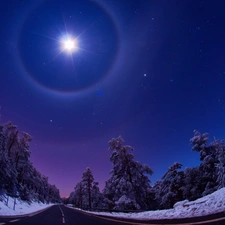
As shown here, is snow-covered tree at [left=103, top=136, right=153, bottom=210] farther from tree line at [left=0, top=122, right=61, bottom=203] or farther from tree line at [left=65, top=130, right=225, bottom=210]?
tree line at [left=0, top=122, right=61, bottom=203]

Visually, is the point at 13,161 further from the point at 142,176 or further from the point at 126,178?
the point at 142,176

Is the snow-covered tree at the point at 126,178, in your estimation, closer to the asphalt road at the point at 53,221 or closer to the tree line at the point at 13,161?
the asphalt road at the point at 53,221

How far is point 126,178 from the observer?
23859 mm

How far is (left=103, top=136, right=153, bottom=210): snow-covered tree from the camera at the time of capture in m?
22.0

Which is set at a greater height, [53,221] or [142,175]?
[142,175]

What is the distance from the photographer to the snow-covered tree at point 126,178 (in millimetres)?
21953

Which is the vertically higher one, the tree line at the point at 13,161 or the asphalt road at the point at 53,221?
the tree line at the point at 13,161

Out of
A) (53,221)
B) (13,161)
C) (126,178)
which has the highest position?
(13,161)

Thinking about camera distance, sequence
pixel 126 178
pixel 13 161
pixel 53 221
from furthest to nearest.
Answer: pixel 13 161
pixel 126 178
pixel 53 221

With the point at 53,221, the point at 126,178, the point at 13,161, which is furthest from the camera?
the point at 13,161

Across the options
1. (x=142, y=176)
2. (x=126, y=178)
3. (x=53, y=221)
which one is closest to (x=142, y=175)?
(x=142, y=176)

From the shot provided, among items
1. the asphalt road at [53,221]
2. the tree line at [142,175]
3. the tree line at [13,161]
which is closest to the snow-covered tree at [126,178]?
the tree line at [142,175]

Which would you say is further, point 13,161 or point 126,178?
point 13,161

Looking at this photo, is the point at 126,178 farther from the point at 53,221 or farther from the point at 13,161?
the point at 13,161
